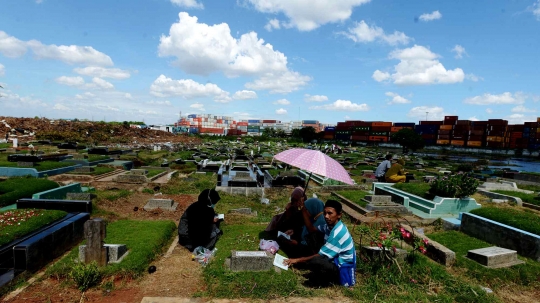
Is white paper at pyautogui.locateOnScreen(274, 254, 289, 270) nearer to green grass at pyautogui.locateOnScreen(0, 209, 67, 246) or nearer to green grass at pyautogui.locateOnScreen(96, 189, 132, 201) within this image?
green grass at pyautogui.locateOnScreen(0, 209, 67, 246)

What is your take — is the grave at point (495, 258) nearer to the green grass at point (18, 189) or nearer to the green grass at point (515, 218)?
the green grass at point (515, 218)

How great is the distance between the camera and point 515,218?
7.73 metres

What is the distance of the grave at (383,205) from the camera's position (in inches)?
401

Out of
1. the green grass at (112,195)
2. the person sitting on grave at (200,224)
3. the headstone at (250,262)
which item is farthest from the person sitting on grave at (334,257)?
the green grass at (112,195)

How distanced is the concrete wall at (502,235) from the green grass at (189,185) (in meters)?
10.3

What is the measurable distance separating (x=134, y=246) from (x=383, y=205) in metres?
8.11

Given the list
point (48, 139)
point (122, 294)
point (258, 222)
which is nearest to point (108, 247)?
point (122, 294)

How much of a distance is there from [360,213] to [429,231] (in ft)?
7.37

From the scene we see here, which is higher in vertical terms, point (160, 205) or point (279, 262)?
point (279, 262)

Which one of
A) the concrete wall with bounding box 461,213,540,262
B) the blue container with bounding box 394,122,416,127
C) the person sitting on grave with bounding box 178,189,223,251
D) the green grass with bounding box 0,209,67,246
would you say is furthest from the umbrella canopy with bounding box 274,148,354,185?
the blue container with bounding box 394,122,416,127

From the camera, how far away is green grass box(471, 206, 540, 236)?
7179 mm

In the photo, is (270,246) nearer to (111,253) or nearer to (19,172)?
(111,253)

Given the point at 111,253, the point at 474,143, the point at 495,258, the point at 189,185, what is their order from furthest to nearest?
the point at 474,143
the point at 189,185
the point at 495,258
the point at 111,253

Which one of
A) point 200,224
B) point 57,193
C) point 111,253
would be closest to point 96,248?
point 111,253
